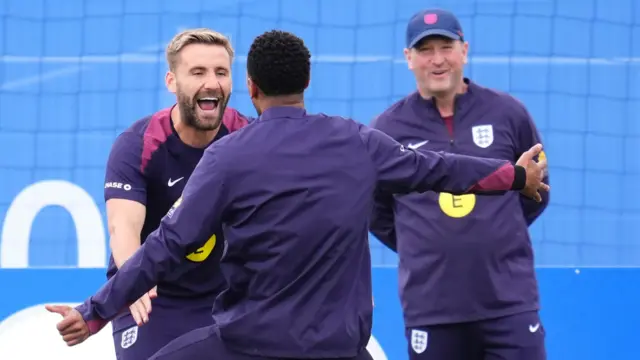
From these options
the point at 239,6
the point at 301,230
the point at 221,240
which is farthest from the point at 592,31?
the point at 301,230

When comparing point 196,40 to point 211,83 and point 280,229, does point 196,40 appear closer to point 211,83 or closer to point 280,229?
point 211,83

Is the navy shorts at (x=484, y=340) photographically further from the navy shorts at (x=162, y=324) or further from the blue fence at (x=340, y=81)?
the blue fence at (x=340, y=81)

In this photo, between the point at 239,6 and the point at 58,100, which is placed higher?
the point at 239,6

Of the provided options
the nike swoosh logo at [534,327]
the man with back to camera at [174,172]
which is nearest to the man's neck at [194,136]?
the man with back to camera at [174,172]

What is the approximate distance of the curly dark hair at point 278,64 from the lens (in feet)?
12.4

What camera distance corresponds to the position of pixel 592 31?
8492 mm

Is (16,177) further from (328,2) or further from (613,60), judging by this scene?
(613,60)

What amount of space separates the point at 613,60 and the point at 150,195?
4.57m

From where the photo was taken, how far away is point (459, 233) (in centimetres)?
498

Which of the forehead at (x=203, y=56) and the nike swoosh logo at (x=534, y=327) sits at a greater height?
the forehead at (x=203, y=56)

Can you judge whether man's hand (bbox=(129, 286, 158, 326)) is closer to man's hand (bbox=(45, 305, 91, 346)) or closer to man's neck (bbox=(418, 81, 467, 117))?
man's hand (bbox=(45, 305, 91, 346))

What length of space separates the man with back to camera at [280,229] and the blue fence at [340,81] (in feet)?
13.3

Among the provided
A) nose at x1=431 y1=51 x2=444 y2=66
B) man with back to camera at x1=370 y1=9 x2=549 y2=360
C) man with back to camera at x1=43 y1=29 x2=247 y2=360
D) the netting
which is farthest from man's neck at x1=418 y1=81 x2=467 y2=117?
the netting

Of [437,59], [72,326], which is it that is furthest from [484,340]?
[72,326]
